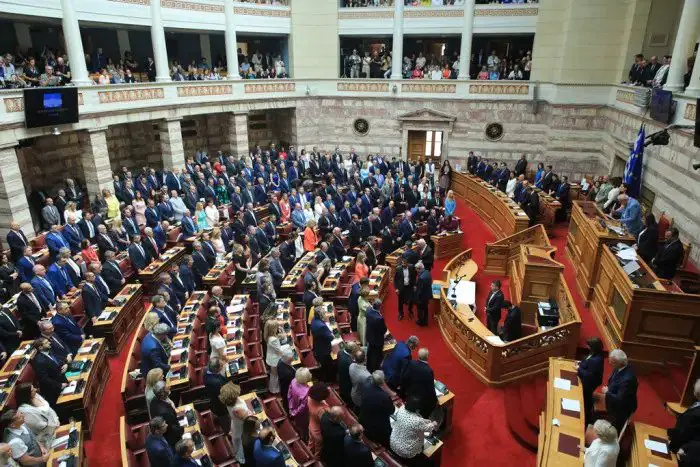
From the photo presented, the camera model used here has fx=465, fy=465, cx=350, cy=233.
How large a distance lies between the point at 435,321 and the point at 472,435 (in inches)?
141

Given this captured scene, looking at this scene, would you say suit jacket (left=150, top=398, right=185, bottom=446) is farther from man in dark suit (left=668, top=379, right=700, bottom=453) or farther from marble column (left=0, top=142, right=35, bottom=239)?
marble column (left=0, top=142, right=35, bottom=239)

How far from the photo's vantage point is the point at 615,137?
16.6 m

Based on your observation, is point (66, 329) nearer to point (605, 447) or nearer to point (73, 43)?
point (605, 447)

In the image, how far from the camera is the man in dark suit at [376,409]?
19.6 feet

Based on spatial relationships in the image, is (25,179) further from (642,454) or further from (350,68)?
(642,454)

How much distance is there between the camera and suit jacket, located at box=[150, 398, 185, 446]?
5891 millimetres

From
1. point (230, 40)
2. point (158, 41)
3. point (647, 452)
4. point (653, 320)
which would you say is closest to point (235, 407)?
point (647, 452)

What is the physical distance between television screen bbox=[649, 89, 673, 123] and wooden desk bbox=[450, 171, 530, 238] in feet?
13.1

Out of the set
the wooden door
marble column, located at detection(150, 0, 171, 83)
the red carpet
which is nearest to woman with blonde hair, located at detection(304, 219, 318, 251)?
the red carpet

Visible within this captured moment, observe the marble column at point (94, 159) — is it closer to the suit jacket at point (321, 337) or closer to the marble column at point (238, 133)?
the marble column at point (238, 133)

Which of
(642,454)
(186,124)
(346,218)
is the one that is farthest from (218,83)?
(642,454)

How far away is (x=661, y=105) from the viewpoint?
1157 cm

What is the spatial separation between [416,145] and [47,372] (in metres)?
18.7

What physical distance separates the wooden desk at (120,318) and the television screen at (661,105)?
42.7ft
